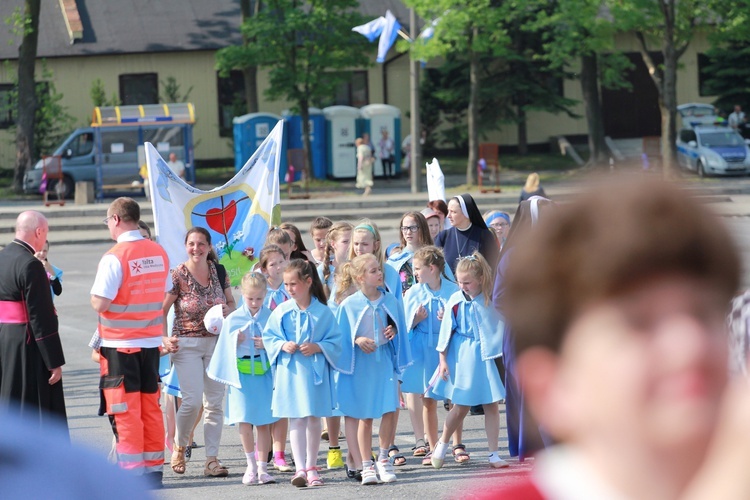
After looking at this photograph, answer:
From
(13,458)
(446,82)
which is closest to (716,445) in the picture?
(13,458)

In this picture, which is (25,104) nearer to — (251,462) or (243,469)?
(243,469)

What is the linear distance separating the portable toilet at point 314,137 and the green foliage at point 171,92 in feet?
20.8

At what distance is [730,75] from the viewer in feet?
147

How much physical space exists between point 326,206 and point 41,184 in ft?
31.8

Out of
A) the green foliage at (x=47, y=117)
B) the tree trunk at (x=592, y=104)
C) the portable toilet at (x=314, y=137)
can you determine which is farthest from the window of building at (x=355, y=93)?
the green foliage at (x=47, y=117)

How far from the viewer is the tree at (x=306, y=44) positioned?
35.6m

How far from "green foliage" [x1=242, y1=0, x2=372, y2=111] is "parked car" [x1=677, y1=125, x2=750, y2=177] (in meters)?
10.6

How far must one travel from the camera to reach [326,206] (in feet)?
107

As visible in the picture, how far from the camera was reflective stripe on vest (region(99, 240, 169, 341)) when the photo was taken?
26.9 ft

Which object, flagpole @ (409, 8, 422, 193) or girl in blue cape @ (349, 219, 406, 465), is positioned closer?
girl in blue cape @ (349, 219, 406, 465)

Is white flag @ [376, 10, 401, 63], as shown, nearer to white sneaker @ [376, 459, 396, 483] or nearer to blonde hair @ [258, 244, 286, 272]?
blonde hair @ [258, 244, 286, 272]

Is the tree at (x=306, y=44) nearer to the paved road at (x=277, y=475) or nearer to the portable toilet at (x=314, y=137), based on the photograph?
the portable toilet at (x=314, y=137)

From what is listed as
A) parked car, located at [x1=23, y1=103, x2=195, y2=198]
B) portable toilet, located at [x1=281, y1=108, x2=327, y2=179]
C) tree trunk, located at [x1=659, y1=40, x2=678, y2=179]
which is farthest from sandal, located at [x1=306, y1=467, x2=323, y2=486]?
portable toilet, located at [x1=281, y1=108, x2=327, y2=179]

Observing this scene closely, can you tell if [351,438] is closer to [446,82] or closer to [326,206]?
[326,206]
